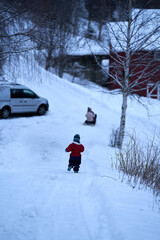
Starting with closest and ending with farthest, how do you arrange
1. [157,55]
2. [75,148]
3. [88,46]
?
1. [75,148]
2. [157,55]
3. [88,46]

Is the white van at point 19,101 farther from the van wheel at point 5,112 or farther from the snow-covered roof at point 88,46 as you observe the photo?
the snow-covered roof at point 88,46


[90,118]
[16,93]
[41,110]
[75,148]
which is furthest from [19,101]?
[75,148]

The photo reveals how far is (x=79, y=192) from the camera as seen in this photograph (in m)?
4.84

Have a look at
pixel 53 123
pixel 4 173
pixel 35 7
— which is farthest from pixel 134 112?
pixel 4 173

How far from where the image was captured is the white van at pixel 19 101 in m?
13.1

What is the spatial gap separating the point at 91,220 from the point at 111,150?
6.82m

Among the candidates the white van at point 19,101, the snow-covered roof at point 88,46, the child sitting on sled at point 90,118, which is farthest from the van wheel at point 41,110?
the snow-covered roof at point 88,46

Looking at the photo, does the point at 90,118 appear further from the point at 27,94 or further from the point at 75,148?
the point at 75,148

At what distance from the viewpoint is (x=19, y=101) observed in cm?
1389

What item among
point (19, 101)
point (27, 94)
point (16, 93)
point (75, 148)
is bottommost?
point (75, 148)

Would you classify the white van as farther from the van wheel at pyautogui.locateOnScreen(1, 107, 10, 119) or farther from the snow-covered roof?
the snow-covered roof

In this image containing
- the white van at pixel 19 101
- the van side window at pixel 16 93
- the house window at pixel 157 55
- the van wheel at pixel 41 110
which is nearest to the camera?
the house window at pixel 157 55

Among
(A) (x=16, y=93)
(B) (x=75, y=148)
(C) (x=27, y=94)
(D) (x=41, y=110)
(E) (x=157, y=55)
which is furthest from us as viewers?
(D) (x=41, y=110)

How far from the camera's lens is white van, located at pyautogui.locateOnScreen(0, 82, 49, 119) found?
13094 mm
